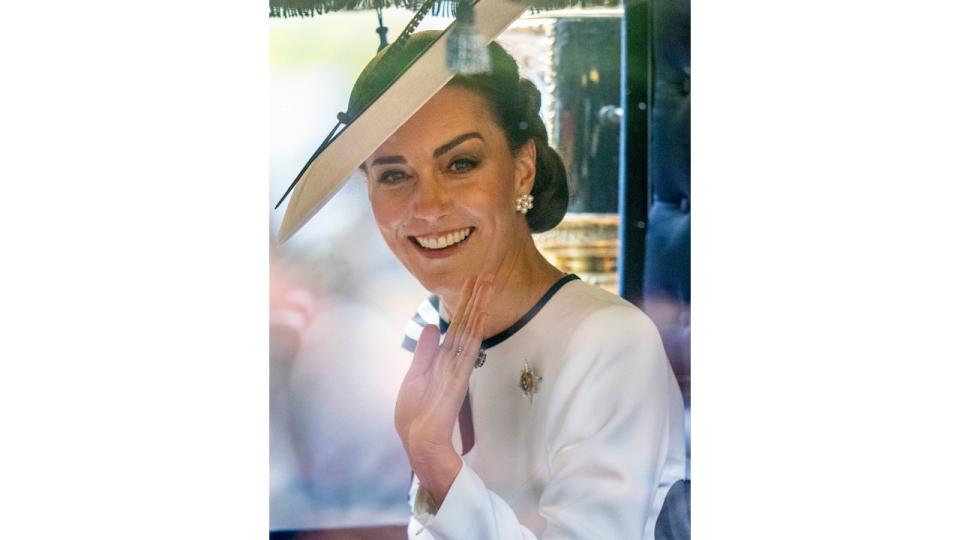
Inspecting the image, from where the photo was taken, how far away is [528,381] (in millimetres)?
2197

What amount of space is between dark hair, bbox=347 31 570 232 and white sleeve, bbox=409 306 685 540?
280 millimetres

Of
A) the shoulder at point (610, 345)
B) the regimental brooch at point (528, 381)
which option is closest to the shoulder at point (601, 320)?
the shoulder at point (610, 345)

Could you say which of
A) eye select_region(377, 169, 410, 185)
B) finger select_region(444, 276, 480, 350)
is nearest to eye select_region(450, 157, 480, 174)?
eye select_region(377, 169, 410, 185)

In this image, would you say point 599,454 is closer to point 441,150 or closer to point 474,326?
point 474,326

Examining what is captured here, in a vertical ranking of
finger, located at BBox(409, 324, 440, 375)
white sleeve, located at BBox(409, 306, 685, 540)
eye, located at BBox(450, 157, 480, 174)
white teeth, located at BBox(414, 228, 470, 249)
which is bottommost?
white sleeve, located at BBox(409, 306, 685, 540)

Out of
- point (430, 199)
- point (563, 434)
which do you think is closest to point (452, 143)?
point (430, 199)

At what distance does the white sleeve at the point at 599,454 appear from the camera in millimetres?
2172

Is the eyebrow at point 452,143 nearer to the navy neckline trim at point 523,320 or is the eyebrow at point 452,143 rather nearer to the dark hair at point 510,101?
the dark hair at point 510,101

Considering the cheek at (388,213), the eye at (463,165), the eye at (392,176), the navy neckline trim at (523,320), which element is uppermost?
the eye at (463,165)

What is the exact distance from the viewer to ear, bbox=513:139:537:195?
224 centimetres

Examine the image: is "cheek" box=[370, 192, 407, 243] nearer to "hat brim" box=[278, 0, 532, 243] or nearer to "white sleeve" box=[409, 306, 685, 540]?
"hat brim" box=[278, 0, 532, 243]
